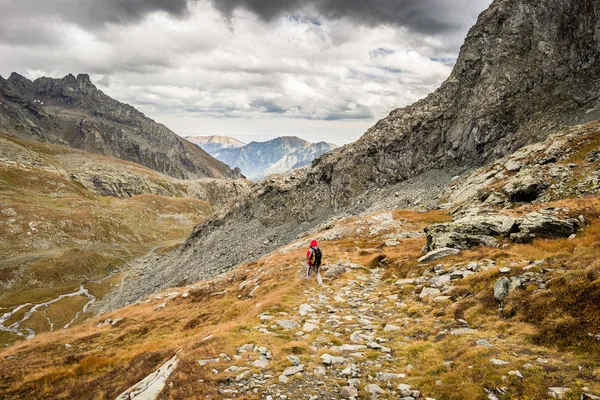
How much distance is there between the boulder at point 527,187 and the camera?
38062 mm

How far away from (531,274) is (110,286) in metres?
130

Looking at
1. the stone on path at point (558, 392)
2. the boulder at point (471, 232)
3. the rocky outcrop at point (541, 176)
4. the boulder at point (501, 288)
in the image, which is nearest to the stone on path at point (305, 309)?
the boulder at point (501, 288)

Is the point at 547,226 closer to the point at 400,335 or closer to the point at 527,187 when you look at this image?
the point at 400,335

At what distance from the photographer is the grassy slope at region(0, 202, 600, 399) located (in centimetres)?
984

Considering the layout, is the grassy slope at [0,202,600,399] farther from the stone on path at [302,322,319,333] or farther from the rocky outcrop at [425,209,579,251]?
the rocky outcrop at [425,209,579,251]

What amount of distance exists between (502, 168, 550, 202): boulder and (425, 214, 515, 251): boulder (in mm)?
14842

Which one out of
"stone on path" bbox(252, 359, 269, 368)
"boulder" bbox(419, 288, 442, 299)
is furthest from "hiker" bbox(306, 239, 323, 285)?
"stone on path" bbox(252, 359, 269, 368)

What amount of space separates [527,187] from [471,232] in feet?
58.3

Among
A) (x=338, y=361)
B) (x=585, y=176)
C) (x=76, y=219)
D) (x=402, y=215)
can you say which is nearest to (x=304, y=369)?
(x=338, y=361)

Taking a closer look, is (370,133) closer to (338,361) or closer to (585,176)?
(585,176)

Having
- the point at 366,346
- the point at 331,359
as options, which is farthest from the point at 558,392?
the point at 366,346

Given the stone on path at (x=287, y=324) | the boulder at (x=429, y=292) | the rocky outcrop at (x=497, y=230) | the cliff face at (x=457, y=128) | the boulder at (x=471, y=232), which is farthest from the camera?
the cliff face at (x=457, y=128)

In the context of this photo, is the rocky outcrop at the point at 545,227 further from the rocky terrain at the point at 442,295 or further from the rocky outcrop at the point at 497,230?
the rocky terrain at the point at 442,295

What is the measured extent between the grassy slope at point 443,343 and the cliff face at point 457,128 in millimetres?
44409
